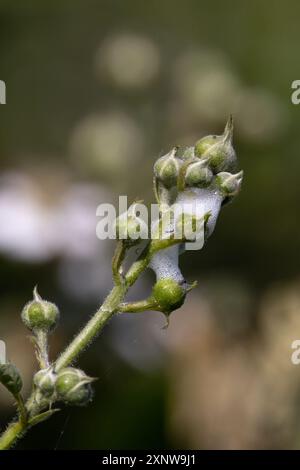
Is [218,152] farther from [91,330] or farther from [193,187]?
[91,330]

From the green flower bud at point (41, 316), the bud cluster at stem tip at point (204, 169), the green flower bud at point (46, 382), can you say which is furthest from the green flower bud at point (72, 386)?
the bud cluster at stem tip at point (204, 169)

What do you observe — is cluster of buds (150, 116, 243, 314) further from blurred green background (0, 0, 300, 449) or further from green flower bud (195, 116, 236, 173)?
blurred green background (0, 0, 300, 449)

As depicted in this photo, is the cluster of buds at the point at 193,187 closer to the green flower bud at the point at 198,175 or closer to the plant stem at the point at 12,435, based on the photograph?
the green flower bud at the point at 198,175

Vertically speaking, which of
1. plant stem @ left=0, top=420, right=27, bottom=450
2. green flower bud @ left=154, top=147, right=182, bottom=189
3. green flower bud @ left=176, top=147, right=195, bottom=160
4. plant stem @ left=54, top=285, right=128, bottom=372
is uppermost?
green flower bud @ left=176, top=147, right=195, bottom=160

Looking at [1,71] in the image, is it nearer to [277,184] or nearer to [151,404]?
[277,184]

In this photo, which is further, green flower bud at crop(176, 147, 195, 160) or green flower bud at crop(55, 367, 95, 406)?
green flower bud at crop(176, 147, 195, 160)

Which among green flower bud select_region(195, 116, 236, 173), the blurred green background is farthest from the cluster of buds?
A: the blurred green background
